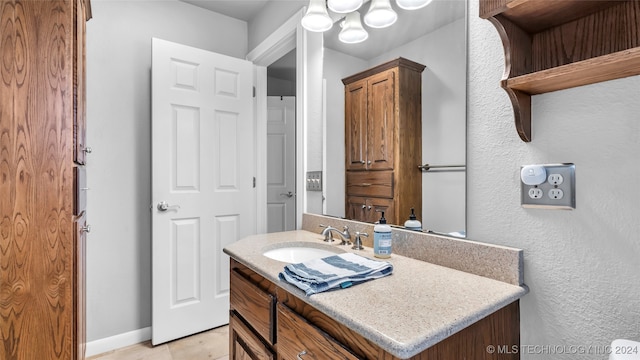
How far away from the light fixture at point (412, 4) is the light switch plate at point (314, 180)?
0.93m

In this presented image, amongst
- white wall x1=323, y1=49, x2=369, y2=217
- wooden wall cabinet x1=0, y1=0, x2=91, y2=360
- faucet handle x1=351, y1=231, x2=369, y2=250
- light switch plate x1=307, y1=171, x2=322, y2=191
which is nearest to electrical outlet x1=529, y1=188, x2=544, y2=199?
faucet handle x1=351, y1=231, x2=369, y2=250

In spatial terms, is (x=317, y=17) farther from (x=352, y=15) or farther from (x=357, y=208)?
(x=357, y=208)

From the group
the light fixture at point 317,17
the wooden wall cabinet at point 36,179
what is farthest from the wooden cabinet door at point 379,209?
the wooden wall cabinet at point 36,179

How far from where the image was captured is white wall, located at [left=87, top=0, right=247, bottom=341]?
6.82 feet

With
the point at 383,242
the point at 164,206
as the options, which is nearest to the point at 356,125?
the point at 383,242

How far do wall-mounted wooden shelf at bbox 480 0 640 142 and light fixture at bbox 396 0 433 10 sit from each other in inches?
19.0

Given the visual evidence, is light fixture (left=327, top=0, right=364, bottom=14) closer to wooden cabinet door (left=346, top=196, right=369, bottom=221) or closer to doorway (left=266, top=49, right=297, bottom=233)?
wooden cabinet door (left=346, top=196, right=369, bottom=221)

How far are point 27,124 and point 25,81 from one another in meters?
0.14

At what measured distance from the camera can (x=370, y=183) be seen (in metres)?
1.49

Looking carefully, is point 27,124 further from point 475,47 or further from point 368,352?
point 475,47

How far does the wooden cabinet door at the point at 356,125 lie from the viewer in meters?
1.52

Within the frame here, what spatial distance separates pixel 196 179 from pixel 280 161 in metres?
1.19

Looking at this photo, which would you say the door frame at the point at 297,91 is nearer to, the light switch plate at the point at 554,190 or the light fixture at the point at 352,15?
the light fixture at the point at 352,15

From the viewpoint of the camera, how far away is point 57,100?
1087 millimetres
